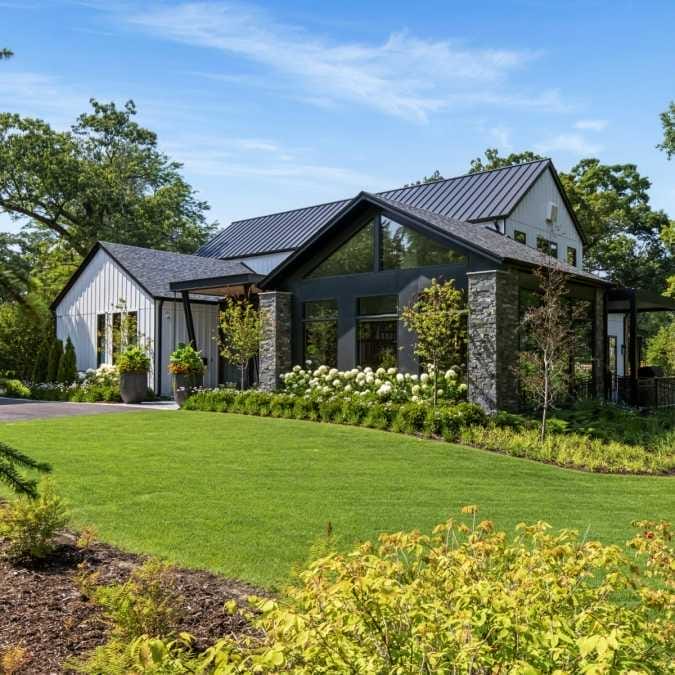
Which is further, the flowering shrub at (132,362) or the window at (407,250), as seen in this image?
the flowering shrub at (132,362)

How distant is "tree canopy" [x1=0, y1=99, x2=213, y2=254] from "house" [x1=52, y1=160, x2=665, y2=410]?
995 centimetres

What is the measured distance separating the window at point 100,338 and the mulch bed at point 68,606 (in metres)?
18.4

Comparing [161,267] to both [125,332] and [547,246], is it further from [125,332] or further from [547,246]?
[547,246]

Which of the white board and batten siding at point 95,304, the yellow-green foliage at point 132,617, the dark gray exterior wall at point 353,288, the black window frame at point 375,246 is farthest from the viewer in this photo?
the white board and batten siding at point 95,304

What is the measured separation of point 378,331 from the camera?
1633 cm

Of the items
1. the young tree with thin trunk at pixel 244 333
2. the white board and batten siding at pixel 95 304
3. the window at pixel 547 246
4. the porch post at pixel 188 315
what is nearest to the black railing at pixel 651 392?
the window at pixel 547 246

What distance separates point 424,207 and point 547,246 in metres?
4.66

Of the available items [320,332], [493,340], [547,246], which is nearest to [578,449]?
[493,340]

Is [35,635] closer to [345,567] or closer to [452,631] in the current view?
[345,567]

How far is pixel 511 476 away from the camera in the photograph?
9258mm

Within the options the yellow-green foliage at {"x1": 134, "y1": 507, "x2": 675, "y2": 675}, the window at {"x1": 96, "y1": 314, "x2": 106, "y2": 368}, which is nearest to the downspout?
the window at {"x1": 96, "y1": 314, "x2": 106, "y2": 368}

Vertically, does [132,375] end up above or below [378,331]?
below

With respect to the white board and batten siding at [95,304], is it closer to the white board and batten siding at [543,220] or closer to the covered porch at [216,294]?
the covered porch at [216,294]

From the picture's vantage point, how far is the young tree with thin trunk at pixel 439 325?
13.7m
